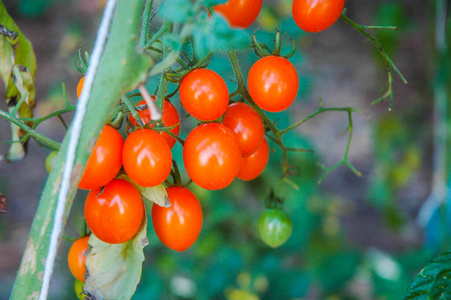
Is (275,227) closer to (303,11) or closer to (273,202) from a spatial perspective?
(273,202)

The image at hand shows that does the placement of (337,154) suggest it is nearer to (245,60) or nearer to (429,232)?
(429,232)

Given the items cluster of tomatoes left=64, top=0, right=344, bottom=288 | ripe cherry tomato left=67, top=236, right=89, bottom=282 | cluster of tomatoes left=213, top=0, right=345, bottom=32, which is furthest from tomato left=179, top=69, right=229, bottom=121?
ripe cherry tomato left=67, top=236, right=89, bottom=282

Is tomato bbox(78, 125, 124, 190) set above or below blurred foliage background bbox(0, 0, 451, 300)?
above

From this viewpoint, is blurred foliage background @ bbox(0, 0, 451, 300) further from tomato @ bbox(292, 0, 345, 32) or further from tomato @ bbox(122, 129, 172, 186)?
tomato @ bbox(122, 129, 172, 186)

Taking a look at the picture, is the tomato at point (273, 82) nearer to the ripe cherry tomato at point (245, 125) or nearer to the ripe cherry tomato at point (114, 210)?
the ripe cherry tomato at point (245, 125)

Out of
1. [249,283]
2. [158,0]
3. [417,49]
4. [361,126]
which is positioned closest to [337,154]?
[361,126]

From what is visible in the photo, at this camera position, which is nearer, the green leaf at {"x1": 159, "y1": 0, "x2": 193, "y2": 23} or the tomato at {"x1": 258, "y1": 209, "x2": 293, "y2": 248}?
the green leaf at {"x1": 159, "y1": 0, "x2": 193, "y2": 23}

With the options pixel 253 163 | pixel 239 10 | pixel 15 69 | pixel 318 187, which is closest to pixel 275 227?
pixel 253 163
